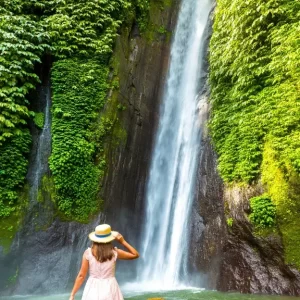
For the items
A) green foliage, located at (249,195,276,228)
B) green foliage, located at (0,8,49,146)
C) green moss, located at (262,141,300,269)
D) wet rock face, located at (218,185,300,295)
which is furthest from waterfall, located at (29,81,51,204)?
green moss, located at (262,141,300,269)

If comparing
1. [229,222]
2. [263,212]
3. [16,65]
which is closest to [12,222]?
[16,65]

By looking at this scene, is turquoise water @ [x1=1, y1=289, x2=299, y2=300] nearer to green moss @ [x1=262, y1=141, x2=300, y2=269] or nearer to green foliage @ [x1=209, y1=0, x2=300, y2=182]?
green moss @ [x1=262, y1=141, x2=300, y2=269]

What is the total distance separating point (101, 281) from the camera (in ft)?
10.1

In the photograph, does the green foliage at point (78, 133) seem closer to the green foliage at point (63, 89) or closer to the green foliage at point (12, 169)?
the green foliage at point (63, 89)

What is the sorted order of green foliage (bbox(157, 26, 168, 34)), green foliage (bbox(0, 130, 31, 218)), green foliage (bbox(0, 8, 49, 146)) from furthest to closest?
1. green foliage (bbox(157, 26, 168, 34))
2. green foliage (bbox(0, 8, 49, 146))
3. green foliage (bbox(0, 130, 31, 218))

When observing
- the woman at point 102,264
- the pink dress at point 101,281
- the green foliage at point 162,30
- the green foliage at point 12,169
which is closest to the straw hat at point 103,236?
the woman at point 102,264

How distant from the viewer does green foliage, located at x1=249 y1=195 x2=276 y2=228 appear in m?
7.61

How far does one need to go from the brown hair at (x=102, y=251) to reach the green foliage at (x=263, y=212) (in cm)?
542

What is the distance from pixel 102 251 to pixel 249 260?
18.9 feet

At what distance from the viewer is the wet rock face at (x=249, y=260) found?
7285mm

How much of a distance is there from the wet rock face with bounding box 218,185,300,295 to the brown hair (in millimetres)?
5493

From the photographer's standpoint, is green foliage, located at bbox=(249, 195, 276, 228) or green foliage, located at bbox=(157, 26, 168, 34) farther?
green foliage, located at bbox=(157, 26, 168, 34)

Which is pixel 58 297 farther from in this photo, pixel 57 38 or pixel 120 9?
pixel 120 9

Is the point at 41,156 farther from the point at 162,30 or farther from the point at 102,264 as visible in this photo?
the point at 162,30
